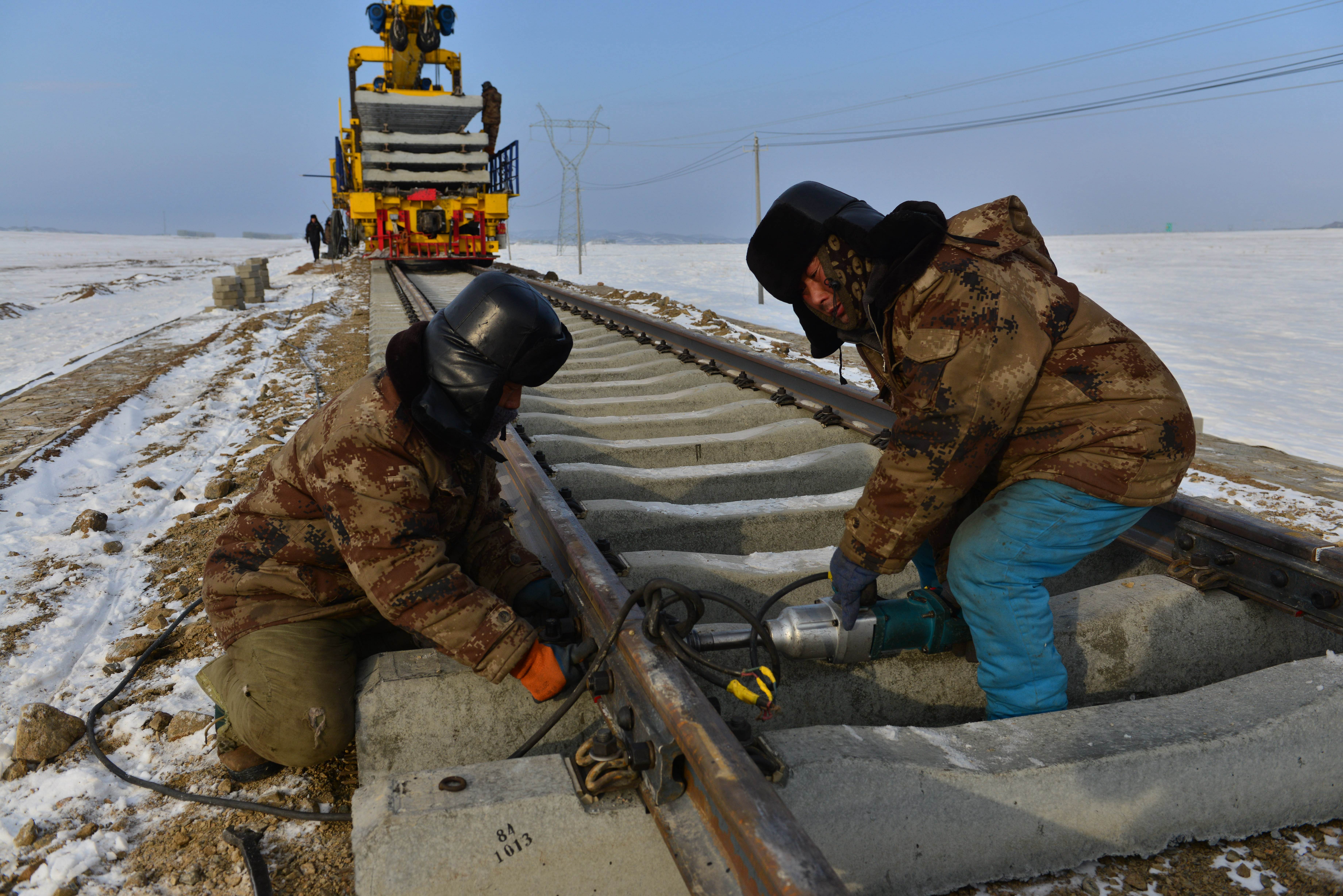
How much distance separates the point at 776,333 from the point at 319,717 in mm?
10597

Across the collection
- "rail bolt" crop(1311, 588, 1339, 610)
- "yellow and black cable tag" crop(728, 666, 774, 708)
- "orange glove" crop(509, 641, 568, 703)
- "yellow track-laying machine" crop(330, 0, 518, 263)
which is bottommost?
"orange glove" crop(509, 641, 568, 703)

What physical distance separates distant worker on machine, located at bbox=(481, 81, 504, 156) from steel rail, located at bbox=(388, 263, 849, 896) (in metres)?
18.3

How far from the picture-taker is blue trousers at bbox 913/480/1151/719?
2.26 m

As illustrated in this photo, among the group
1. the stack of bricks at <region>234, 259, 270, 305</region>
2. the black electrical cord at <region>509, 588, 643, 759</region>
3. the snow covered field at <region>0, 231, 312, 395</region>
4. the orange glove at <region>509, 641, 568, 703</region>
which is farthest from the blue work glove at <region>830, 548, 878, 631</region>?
the stack of bricks at <region>234, 259, 270, 305</region>

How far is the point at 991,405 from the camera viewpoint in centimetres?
208

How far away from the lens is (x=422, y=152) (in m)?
18.1

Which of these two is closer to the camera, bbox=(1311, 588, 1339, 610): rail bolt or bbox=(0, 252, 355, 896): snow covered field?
bbox=(0, 252, 355, 896): snow covered field

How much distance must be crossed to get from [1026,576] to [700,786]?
3.62ft

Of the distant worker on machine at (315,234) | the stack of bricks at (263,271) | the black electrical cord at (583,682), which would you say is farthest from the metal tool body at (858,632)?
the distant worker on machine at (315,234)

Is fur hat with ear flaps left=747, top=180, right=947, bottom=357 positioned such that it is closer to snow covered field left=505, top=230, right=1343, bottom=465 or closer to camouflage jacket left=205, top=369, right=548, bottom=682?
camouflage jacket left=205, top=369, right=548, bottom=682

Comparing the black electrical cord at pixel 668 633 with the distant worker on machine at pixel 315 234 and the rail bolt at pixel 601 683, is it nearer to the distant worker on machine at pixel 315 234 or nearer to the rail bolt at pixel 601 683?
the rail bolt at pixel 601 683

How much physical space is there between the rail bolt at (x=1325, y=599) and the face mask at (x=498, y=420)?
2259 millimetres

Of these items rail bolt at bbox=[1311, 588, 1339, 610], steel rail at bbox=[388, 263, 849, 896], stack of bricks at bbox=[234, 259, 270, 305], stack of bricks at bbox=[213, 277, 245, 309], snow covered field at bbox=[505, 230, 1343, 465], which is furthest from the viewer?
stack of bricks at bbox=[234, 259, 270, 305]

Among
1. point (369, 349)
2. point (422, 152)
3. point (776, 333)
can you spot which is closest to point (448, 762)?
point (369, 349)
